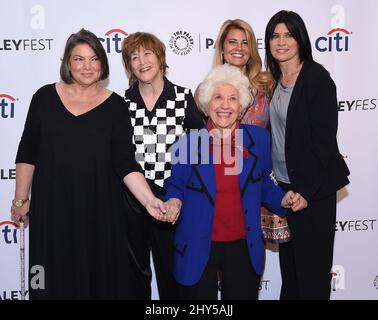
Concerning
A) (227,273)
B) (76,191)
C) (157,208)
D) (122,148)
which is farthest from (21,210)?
(227,273)

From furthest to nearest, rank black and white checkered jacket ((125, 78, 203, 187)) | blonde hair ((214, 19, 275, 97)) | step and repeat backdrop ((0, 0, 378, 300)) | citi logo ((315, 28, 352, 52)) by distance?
1. citi logo ((315, 28, 352, 52))
2. step and repeat backdrop ((0, 0, 378, 300))
3. blonde hair ((214, 19, 275, 97))
4. black and white checkered jacket ((125, 78, 203, 187))

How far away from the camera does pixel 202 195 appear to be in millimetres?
2049

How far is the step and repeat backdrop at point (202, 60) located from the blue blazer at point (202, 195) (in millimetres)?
1165

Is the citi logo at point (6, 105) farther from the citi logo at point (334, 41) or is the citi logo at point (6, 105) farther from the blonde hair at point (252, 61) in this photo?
the citi logo at point (334, 41)

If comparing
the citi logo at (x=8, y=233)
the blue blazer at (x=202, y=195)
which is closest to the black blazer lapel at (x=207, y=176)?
the blue blazer at (x=202, y=195)

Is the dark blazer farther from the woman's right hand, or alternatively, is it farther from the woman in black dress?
the woman's right hand

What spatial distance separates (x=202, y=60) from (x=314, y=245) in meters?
1.46

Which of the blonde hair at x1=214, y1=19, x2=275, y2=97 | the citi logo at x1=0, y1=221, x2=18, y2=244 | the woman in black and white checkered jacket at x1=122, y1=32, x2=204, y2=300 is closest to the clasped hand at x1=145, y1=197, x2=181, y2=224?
the woman in black and white checkered jacket at x1=122, y1=32, x2=204, y2=300

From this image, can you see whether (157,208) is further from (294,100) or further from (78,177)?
(294,100)

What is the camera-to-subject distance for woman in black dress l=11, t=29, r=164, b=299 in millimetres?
2180

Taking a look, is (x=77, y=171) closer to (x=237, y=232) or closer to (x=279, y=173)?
(x=237, y=232)

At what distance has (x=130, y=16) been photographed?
3127 millimetres

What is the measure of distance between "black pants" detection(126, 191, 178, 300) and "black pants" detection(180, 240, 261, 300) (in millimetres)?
455
